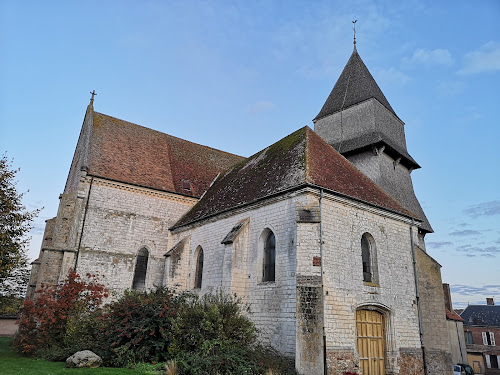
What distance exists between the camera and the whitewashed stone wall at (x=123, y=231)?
55.6ft

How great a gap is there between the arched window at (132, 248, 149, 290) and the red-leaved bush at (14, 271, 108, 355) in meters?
3.08

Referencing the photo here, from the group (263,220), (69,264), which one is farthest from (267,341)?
(69,264)

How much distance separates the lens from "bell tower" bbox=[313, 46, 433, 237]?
62.7ft

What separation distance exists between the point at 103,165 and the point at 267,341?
41.9 feet

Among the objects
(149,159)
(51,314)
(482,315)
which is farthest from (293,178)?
(482,315)

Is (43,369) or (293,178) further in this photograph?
(293,178)

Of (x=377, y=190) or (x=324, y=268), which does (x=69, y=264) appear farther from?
(x=377, y=190)

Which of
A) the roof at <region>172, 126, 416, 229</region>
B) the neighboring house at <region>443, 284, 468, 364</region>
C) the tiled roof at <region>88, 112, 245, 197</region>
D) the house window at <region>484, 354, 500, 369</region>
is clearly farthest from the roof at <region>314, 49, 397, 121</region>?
the house window at <region>484, 354, 500, 369</region>

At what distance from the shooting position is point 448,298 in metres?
30.5

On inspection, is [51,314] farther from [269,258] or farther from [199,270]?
[269,258]

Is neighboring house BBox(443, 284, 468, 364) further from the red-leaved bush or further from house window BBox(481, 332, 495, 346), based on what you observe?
the red-leaved bush

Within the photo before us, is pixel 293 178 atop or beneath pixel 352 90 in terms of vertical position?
beneath

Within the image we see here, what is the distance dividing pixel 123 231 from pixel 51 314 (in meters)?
5.79

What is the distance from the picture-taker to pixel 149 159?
21.0 m
